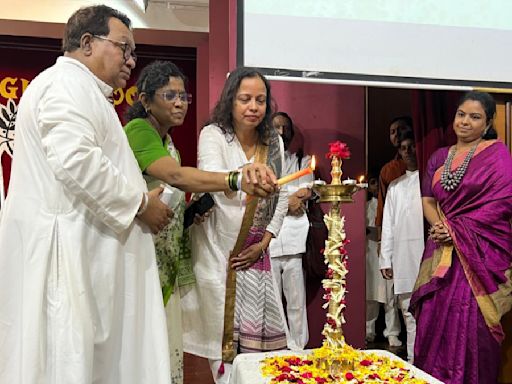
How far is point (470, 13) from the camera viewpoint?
9.06 feet

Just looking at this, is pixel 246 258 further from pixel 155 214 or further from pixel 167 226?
pixel 155 214

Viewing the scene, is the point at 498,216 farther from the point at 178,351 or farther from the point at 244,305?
the point at 178,351

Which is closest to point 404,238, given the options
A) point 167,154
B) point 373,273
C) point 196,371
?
point 373,273

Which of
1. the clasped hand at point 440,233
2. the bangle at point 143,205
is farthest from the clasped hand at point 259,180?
the clasped hand at point 440,233

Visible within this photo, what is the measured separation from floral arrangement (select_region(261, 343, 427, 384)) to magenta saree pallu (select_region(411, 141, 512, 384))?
856 millimetres

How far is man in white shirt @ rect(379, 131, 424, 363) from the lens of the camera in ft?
9.97

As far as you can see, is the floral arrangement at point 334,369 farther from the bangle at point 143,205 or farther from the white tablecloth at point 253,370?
the bangle at point 143,205

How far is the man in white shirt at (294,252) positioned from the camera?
2.92 metres

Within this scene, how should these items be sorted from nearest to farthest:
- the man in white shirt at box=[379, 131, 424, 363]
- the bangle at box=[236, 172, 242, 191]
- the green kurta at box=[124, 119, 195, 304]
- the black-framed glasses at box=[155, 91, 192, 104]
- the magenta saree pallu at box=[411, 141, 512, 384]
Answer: the bangle at box=[236, 172, 242, 191]
the green kurta at box=[124, 119, 195, 304]
the black-framed glasses at box=[155, 91, 192, 104]
the magenta saree pallu at box=[411, 141, 512, 384]
the man in white shirt at box=[379, 131, 424, 363]

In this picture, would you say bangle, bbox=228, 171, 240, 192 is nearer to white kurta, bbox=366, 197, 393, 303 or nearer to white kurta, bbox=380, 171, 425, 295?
white kurta, bbox=380, 171, 425, 295

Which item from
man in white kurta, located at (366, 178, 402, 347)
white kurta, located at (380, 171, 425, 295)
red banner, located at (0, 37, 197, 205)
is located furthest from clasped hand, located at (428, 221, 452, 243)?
red banner, located at (0, 37, 197, 205)

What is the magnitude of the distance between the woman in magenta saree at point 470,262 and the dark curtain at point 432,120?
0.56m

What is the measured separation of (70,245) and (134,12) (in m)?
3.80

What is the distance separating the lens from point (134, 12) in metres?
4.78
